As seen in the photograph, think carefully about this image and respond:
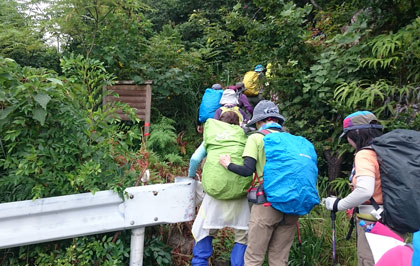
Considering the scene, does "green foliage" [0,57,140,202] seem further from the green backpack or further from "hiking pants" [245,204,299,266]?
"hiking pants" [245,204,299,266]

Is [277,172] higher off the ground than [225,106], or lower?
lower

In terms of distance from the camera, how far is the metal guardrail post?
338 centimetres

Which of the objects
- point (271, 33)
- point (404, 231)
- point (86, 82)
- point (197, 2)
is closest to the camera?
point (404, 231)

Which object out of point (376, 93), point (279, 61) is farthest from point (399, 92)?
point (279, 61)

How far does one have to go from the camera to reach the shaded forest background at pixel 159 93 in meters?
3.19

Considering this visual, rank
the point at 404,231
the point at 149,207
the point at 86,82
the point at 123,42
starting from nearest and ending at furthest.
Result: the point at 404,231 < the point at 149,207 < the point at 86,82 < the point at 123,42

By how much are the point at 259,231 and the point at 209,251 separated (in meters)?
0.63

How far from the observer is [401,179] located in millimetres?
2691

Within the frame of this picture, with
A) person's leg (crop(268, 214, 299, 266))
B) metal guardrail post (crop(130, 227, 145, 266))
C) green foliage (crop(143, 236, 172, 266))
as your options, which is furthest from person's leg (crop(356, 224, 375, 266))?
metal guardrail post (crop(130, 227, 145, 266))

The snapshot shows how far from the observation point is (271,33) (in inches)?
239

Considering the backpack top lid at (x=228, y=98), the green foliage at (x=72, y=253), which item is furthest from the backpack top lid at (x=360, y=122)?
the backpack top lid at (x=228, y=98)

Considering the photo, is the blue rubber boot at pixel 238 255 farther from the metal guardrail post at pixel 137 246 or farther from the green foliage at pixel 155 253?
the metal guardrail post at pixel 137 246

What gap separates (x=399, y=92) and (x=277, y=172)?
2.70 metres

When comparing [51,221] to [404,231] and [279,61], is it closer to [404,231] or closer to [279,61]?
[404,231]
